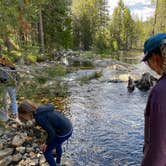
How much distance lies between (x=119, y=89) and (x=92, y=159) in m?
9.71

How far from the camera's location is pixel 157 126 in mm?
1917

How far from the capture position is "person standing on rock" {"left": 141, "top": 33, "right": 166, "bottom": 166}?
189 cm

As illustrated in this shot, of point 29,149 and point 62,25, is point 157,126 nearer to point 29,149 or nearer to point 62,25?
point 29,149

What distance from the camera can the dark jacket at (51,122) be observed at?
20.0ft

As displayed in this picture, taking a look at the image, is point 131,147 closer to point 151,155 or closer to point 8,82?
point 8,82

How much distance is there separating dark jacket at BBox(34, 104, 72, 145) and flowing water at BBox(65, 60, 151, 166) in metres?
1.22

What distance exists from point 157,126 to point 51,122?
446 centimetres

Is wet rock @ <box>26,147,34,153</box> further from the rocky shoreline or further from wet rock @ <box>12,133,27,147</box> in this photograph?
wet rock @ <box>12,133,27,147</box>

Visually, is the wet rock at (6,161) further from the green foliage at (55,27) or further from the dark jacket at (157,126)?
the green foliage at (55,27)

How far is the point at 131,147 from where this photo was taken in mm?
A: 8164

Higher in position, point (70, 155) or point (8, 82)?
point (8, 82)

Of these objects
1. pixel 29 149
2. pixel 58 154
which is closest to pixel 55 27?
pixel 29 149

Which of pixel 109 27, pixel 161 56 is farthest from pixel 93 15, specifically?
pixel 161 56

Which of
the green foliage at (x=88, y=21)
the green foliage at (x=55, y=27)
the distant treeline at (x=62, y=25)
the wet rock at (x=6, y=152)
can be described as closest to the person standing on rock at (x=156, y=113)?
the distant treeline at (x=62, y=25)
